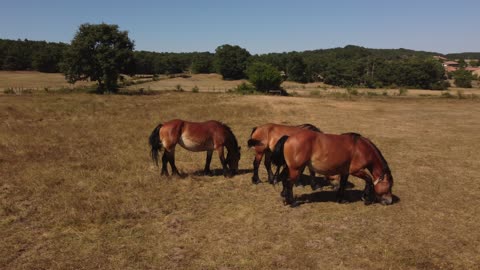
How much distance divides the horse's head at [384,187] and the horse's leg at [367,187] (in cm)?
13

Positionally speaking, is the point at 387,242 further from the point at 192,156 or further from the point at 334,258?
the point at 192,156

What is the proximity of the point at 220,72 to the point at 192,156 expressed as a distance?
95.2 meters

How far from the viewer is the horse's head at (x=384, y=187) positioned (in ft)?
26.8

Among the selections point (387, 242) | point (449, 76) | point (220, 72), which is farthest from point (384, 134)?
point (449, 76)

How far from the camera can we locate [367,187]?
8.27 m

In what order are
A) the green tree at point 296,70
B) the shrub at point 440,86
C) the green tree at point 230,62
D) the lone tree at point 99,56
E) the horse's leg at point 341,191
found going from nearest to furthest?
the horse's leg at point 341,191 → the lone tree at point 99,56 → the shrub at point 440,86 → the green tree at point 230,62 → the green tree at point 296,70

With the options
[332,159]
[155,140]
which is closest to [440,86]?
[332,159]

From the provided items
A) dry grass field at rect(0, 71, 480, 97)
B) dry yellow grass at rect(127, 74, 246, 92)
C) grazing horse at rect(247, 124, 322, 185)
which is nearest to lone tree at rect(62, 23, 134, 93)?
dry grass field at rect(0, 71, 480, 97)

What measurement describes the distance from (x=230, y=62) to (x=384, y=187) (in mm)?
99658

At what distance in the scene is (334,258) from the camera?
234 inches

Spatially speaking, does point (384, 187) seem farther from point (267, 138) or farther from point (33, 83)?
point (33, 83)

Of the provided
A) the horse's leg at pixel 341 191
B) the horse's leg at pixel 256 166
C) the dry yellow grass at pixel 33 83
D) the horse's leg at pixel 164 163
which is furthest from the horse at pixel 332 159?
the dry yellow grass at pixel 33 83

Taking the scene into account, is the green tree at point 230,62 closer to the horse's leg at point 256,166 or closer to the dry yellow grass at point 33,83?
the dry yellow grass at point 33,83

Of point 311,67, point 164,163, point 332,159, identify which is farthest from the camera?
point 311,67
